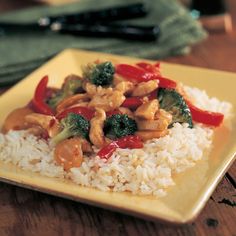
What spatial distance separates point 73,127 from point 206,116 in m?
0.64

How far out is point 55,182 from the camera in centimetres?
211

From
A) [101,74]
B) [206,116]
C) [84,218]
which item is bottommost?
[84,218]

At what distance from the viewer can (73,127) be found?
7.57 feet

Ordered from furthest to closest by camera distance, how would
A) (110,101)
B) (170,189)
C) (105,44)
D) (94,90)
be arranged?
(105,44) < (94,90) < (110,101) < (170,189)

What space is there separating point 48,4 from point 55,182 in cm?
275

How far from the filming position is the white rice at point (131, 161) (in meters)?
2.11

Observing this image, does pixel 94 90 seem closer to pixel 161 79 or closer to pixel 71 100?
pixel 71 100

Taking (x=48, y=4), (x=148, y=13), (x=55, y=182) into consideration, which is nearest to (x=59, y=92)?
(x=55, y=182)

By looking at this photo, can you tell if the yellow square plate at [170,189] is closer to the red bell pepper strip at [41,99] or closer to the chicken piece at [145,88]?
the red bell pepper strip at [41,99]

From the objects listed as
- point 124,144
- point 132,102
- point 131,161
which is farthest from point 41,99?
point 131,161

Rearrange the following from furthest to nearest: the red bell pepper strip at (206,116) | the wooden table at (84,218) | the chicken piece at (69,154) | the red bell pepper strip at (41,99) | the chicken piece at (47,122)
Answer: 1. the red bell pepper strip at (41,99)
2. the red bell pepper strip at (206,116)
3. the chicken piece at (47,122)
4. the chicken piece at (69,154)
5. the wooden table at (84,218)

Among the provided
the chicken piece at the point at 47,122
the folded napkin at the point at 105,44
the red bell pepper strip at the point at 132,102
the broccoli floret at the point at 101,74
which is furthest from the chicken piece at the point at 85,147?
the folded napkin at the point at 105,44

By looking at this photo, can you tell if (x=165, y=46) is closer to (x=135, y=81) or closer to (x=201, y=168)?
(x=135, y=81)

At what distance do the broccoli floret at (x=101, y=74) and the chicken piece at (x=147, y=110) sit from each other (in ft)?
0.93
